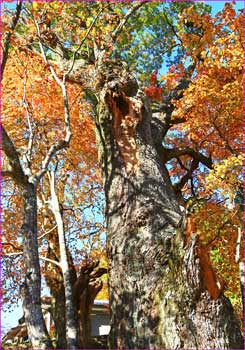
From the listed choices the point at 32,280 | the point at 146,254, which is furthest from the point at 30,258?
the point at 146,254

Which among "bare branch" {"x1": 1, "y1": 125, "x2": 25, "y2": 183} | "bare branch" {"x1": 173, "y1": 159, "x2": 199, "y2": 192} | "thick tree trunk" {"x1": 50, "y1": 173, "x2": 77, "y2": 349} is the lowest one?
"thick tree trunk" {"x1": 50, "y1": 173, "x2": 77, "y2": 349}

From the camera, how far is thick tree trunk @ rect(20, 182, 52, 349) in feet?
17.2

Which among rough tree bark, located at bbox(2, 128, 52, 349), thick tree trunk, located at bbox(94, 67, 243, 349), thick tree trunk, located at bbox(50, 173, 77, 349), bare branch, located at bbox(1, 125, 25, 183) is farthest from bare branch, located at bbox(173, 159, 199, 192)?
bare branch, located at bbox(1, 125, 25, 183)

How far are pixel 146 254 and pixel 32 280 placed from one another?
194 cm

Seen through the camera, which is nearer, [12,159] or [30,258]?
[30,258]

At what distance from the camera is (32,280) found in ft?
18.2

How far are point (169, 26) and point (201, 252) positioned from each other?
36.9 ft

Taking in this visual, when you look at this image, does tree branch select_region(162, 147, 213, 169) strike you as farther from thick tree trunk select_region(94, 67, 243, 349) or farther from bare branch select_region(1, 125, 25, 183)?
bare branch select_region(1, 125, 25, 183)

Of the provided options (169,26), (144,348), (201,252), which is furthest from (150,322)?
(169,26)

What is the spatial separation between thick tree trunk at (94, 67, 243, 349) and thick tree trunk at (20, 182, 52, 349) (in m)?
1.51

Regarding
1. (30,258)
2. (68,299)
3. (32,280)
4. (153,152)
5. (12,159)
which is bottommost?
(68,299)

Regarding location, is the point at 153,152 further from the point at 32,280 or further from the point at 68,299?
the point at 68,299

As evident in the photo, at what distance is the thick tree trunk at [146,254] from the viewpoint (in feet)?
17.7

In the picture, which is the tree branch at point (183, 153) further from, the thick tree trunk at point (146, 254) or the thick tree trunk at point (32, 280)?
the thick tree trunk at point (32, 280)
